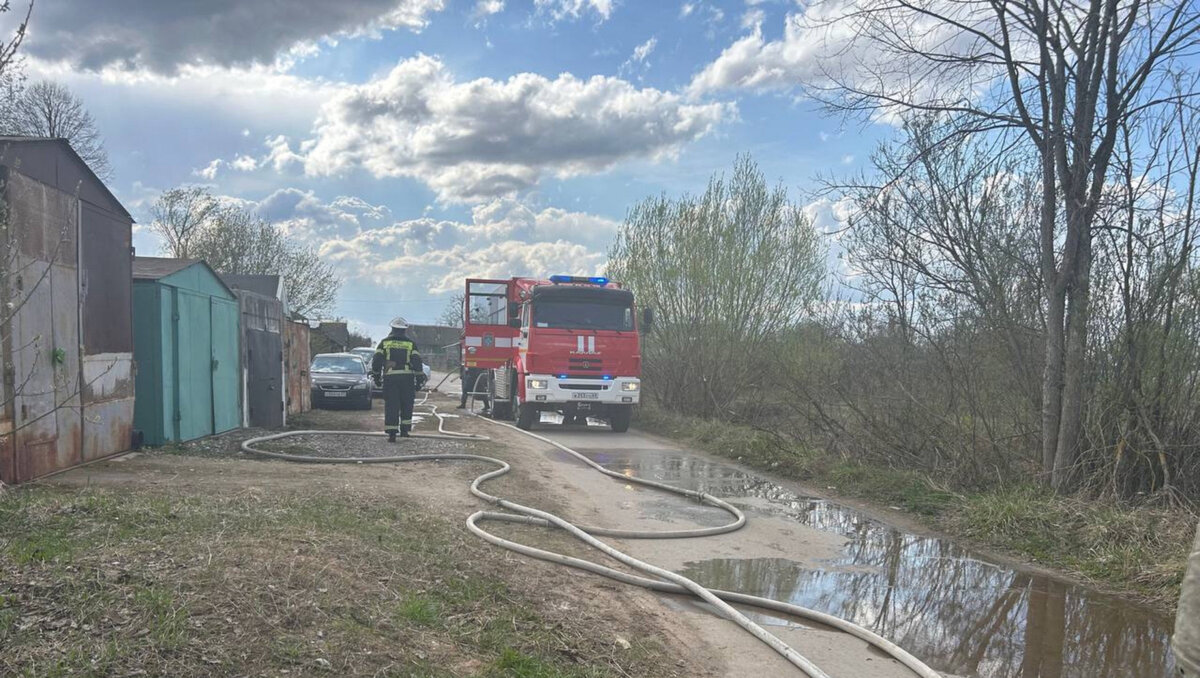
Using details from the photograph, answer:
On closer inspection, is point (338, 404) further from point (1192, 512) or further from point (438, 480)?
point (1192, 512)

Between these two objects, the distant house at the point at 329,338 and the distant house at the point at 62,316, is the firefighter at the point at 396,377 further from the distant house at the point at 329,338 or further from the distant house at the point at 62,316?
the distant house at the point at 329,338

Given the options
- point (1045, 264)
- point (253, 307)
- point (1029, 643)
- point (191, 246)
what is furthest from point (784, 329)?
point (191, 246)

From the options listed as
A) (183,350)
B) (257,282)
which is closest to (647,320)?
(183,350)

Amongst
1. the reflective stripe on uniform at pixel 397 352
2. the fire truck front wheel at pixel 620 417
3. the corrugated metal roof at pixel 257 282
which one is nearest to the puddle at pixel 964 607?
the reflective stripe on uniform at pixel 397 352

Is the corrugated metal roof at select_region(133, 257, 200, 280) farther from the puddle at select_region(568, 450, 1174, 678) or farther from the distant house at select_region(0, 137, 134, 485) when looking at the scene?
the puddle at select_region(568, 450, 1174, 678)

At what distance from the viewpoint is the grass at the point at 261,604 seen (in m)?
3.15

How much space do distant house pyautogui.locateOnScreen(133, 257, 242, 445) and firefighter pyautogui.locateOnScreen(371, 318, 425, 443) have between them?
251 centimetres

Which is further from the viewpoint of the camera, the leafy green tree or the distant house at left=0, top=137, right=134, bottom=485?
the leafy green tree

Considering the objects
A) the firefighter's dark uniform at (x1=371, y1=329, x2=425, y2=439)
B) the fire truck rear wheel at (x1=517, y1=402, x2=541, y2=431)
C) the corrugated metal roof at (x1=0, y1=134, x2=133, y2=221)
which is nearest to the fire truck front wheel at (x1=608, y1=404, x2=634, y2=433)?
the fire truck rear wheel at (x1=517, y1=402, x2=541, y2=431)

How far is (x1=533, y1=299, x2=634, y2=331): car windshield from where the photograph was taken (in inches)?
601

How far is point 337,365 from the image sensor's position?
20859 mm

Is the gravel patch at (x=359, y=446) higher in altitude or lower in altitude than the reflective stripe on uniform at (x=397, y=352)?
lower

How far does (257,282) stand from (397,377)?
20.3 m

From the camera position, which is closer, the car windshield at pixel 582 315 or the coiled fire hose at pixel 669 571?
the coiled fire hose at pixel 669 571
